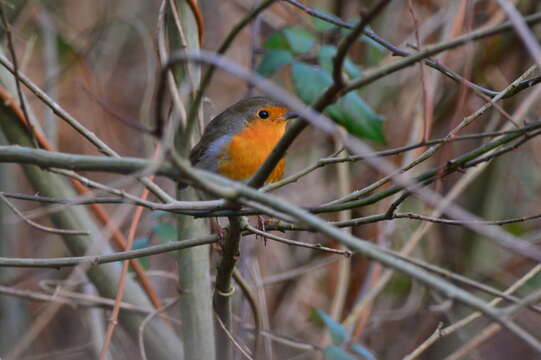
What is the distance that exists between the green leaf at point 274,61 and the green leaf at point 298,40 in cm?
4

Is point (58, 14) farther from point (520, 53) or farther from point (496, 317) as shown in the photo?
point (496, 317)

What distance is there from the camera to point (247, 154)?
8.84ft

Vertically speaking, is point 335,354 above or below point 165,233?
below

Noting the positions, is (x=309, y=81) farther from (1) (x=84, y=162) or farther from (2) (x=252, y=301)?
(1) (x=84, y=162)

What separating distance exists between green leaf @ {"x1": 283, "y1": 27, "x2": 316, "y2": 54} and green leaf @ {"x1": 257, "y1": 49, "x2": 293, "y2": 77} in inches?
1.6

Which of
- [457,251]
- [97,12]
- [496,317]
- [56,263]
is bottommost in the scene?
[496,317]

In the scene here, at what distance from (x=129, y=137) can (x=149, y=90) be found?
7.40 ft

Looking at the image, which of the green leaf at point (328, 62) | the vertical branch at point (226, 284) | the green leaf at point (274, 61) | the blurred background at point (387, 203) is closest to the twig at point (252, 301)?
the vertical branch at point (226, 284)

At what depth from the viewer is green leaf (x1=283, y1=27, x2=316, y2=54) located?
2826 millimetres

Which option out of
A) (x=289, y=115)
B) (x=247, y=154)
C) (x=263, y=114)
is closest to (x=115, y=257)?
(x=247, y=154)

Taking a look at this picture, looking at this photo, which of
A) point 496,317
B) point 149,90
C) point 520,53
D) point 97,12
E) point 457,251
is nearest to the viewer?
point 496,317

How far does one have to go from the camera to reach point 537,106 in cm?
387

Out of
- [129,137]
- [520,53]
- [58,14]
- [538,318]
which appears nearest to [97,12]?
[58,14]

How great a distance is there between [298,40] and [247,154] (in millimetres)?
541
